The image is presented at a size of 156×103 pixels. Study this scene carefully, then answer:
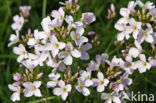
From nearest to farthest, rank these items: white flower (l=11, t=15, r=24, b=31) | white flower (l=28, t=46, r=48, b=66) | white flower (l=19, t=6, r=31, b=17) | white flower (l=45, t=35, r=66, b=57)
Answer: white flower (l=45, t=35, r=66, b=57) → white flower (l=28, t=46, r=48, b=66) → white flower (l=11, t=15, r=24, b=31) → white flower (l=19, t=6, r=31, b=17)

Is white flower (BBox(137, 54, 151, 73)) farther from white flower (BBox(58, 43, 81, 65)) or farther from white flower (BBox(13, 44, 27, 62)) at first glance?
white flower (BBox(13, 44, 27, 62))

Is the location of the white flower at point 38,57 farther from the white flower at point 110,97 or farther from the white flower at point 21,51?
the white flower at point 110,97

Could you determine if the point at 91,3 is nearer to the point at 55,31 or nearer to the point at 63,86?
the point at 55,31

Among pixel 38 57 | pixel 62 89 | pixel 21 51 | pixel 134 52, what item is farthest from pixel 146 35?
pixel 21 51

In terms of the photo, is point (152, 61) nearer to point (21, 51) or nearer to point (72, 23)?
point (72, 23)

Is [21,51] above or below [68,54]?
above

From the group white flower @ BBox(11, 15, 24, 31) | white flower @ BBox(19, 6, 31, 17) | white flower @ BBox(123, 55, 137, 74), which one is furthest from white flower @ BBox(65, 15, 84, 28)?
white flower @ BBox(19, 6, 31, 17)
